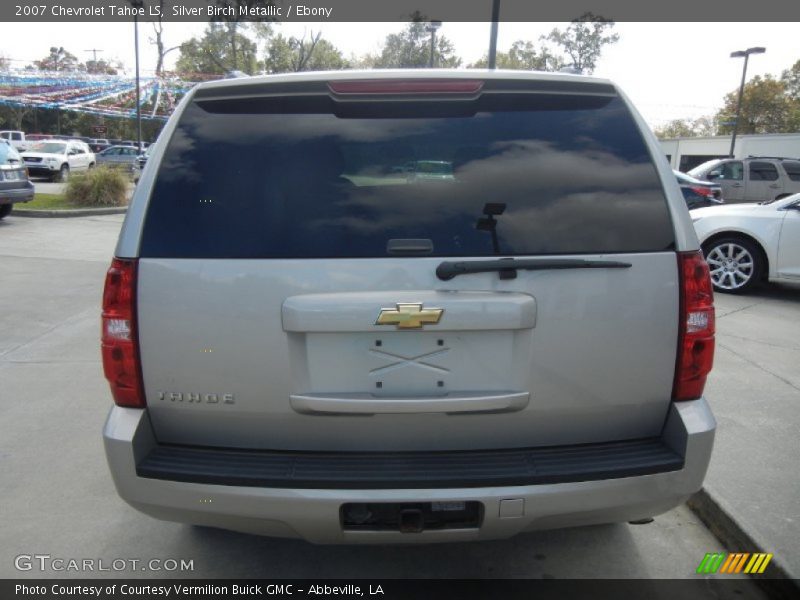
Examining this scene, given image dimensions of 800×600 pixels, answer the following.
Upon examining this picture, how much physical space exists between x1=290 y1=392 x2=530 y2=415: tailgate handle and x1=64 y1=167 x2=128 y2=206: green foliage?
1727 cm

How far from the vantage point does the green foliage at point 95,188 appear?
17094 millimetres

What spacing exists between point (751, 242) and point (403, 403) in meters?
7.67

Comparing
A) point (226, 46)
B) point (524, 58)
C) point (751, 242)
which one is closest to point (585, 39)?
point (524, 58)

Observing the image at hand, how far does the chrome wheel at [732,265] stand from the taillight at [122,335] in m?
7.78

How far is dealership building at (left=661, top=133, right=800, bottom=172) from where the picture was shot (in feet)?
109

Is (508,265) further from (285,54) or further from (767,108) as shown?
(767,108)

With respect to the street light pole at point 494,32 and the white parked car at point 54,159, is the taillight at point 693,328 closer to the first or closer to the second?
the street light pole at point 494,32

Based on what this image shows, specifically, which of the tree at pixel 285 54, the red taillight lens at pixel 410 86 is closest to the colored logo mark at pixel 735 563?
the red taillight lens at pixel 410 86

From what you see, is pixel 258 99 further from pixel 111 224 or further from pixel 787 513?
pixel 111 224

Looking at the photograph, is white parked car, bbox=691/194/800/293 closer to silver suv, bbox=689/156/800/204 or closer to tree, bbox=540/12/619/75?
silver suv, bbox=689/156/800/204

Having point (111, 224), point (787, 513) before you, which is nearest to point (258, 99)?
point (787, 513)

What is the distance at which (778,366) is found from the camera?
211 inches

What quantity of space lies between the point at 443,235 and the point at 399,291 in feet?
0.81

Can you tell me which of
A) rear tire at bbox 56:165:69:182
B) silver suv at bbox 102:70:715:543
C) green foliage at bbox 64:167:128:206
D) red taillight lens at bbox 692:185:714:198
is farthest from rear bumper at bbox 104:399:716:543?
rear tire at bbox 56:165:69:182
